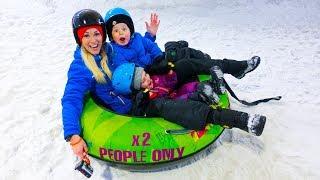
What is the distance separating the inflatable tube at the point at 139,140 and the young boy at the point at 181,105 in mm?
107

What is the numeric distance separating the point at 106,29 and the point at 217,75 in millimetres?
1123

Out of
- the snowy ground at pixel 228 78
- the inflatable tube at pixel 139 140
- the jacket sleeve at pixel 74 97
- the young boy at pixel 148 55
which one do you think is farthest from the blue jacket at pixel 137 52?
the snowy ground at pixel 228 78

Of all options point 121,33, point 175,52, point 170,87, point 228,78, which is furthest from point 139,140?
point 228,78

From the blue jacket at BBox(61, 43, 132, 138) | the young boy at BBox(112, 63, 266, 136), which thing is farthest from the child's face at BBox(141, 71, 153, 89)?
the blue jacket at BBox(61, 43, 132, 138)

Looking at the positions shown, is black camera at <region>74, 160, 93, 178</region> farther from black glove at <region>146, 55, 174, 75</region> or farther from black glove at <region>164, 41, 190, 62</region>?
A: black glove at <region>164, 41, 190, 62</region>

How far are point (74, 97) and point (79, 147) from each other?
0.45 metres

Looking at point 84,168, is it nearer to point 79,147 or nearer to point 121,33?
point 79,147

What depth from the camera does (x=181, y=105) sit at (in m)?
2.97

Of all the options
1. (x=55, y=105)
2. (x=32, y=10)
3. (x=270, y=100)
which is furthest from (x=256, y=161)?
(x=32, y=10)

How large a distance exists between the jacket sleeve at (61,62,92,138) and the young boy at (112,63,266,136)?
0.83 ft

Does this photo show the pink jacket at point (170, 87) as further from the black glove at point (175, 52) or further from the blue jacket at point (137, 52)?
the black glove at point (175, 52)

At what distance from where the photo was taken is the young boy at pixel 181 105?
9.28ft

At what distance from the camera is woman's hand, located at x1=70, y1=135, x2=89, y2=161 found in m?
2.74

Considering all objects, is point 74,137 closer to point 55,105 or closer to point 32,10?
point 55,105
